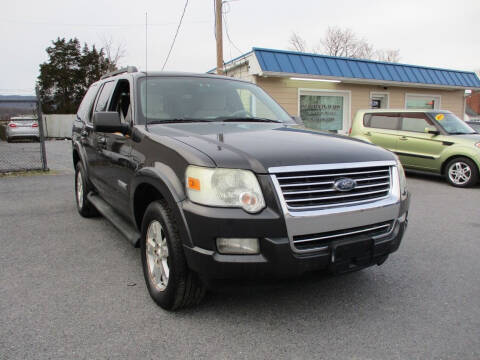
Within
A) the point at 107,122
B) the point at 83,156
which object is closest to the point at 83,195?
the point at 83,156

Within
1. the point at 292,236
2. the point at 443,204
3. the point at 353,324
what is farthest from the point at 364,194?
the point at 443,204

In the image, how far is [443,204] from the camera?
21.3 feet

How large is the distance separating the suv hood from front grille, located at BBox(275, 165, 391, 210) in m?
0.08

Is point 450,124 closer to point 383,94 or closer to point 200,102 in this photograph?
point 383,94

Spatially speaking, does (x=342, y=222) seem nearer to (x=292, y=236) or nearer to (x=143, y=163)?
(x=292, y=236)

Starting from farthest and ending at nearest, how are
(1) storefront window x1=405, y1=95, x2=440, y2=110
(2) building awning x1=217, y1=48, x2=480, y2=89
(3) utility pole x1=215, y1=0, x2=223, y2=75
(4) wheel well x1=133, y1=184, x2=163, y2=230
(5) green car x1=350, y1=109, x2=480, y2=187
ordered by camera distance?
1. (1) storefront window x1=405, y1=95, x2=440, y2=110
2. (3) utility pole x1=215, y1=0, x2=223, y2=75
3. (2) building awning x1=217, y1=48, x2=480, y2=89
4. (5) green car x1=350, y1=109, x2=480, y2=187
5. (4) wheel well x1=133, y1=184, x2=163, y2=230

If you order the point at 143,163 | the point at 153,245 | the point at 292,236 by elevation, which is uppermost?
the point at 143,163

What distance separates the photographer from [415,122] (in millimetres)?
9117

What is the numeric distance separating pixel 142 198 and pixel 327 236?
1.57m

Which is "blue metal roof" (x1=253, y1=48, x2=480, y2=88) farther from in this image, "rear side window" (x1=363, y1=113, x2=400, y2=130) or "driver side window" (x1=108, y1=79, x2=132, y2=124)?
"driver side window" (x1=108, y1=79, x2=132, y2=124)

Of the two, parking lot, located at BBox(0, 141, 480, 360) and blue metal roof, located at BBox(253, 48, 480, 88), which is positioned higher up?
blue metal roof, located at BBox(253, 48, 480, 88)

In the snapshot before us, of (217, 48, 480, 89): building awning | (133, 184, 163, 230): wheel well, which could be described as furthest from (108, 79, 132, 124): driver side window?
(217, 48, 480, 89): building awning

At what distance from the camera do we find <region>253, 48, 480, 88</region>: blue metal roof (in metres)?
12.2

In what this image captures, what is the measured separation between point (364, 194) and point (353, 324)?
0.90 m
